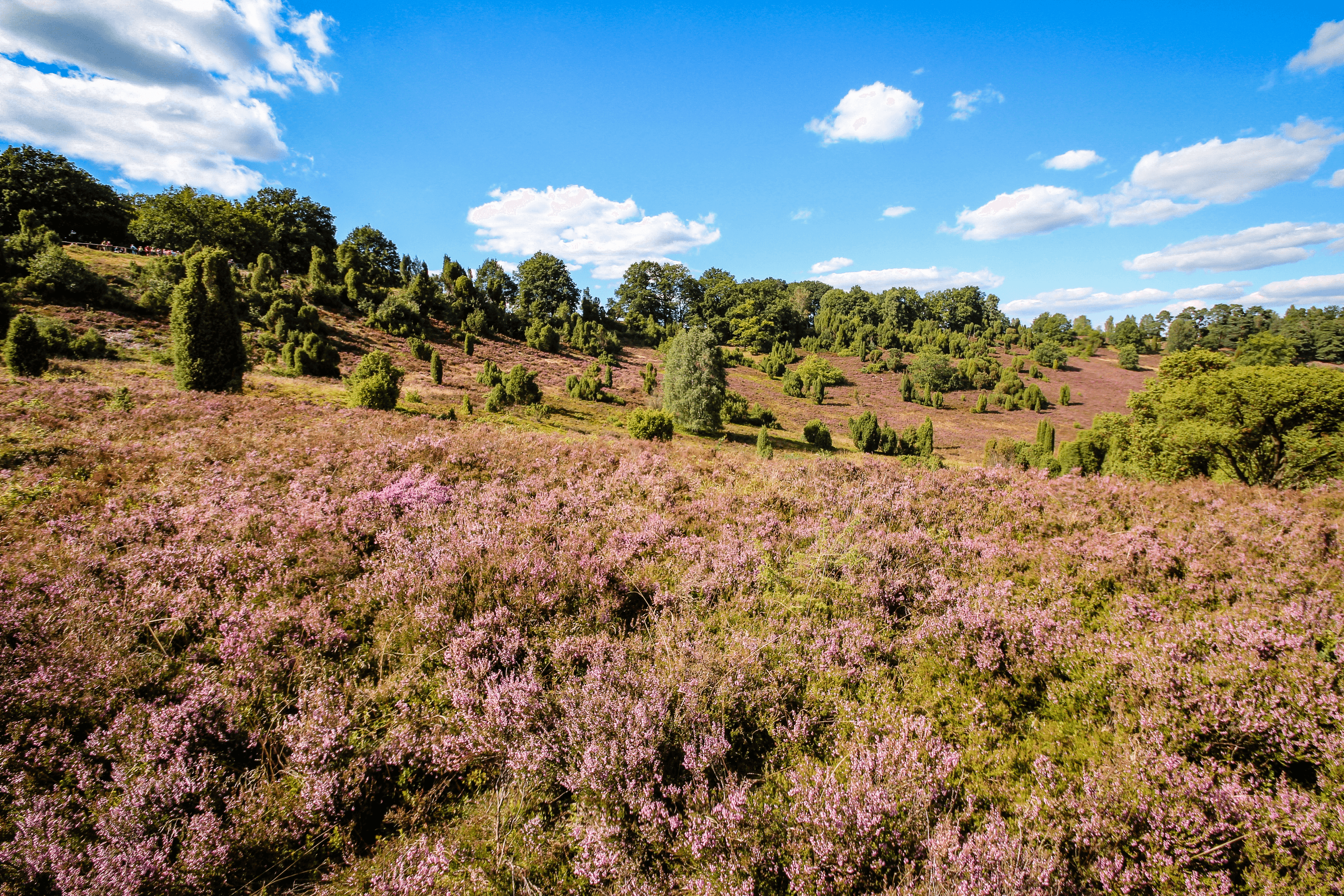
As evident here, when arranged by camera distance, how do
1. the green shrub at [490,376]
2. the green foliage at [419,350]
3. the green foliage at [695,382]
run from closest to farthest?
the green shrub at [490,376], the green foliage at [695,382], the green foliage at [419,350]

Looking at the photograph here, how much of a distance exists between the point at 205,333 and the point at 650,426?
745 inches

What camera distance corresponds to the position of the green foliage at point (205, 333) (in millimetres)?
19281

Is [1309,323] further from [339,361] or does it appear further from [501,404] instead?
[339,361]

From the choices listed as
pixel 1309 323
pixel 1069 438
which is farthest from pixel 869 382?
pixel 1309 323

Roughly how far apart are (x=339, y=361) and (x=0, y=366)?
639 inches

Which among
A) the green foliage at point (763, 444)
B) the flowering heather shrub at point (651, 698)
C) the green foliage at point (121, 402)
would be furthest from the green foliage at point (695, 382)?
the flowering heather shrub at point (651, 698)

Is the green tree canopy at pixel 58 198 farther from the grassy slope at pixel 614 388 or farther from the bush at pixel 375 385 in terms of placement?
the bush at pixel 375 385

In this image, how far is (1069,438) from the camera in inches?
1674

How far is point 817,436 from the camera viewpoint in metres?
32.4

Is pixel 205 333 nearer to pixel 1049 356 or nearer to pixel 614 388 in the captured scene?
pixel 614 388

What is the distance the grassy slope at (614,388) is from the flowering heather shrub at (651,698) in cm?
1916

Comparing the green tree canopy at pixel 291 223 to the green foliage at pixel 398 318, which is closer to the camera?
the green foliage at pixel 398 318

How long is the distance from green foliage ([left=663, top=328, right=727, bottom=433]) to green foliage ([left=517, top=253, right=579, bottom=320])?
4212 centimetres

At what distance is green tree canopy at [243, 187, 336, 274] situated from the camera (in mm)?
57906
